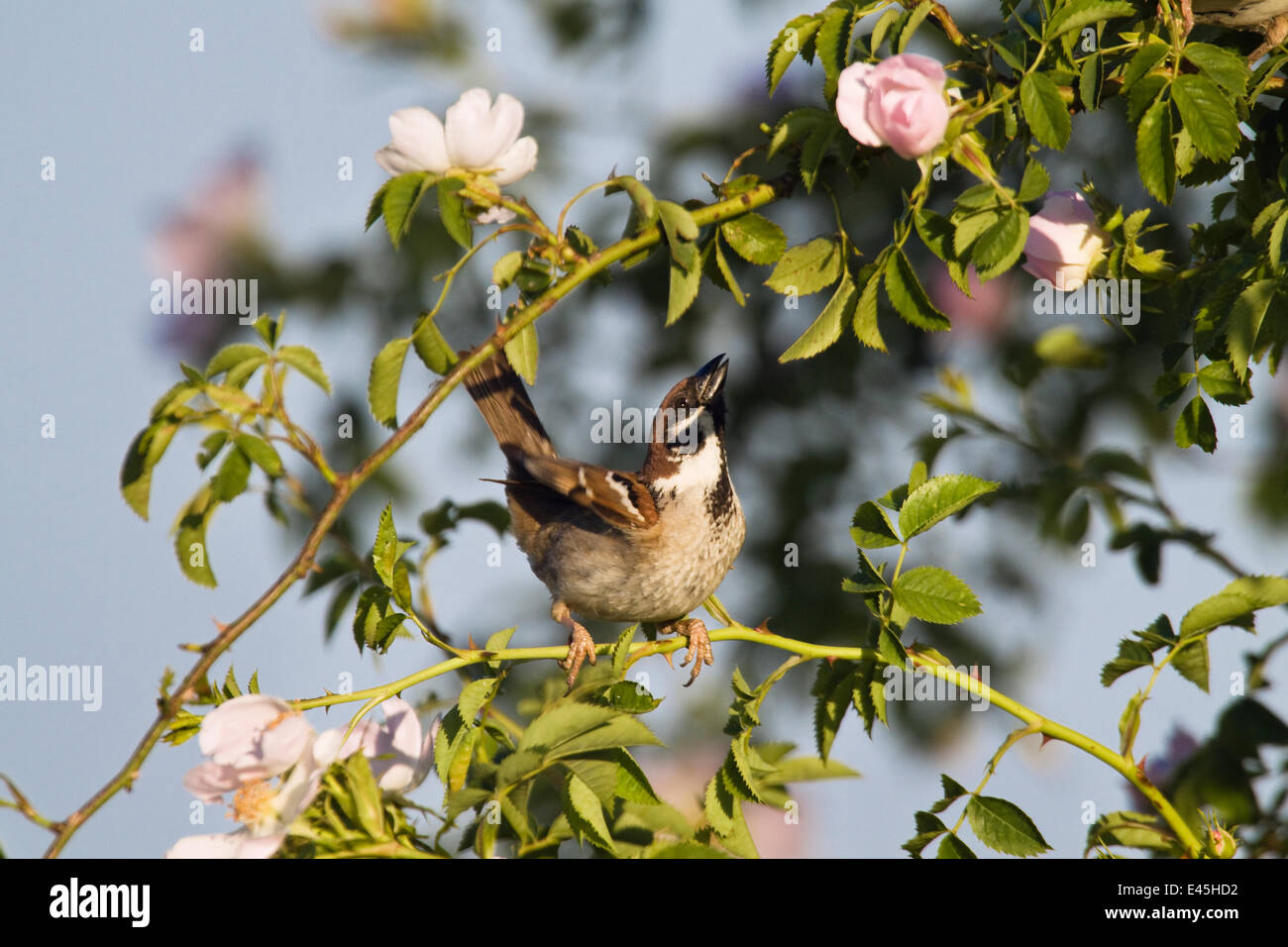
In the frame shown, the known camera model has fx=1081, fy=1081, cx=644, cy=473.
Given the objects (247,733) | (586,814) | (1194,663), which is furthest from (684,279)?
(1194,663)

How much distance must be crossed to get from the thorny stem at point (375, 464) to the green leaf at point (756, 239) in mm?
22

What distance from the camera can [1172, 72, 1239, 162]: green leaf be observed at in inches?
64.3

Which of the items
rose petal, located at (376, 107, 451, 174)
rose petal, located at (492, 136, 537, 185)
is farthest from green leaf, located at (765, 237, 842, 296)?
rose petal, located at (376, 107, 451, 174)

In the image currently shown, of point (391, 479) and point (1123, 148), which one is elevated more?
point (1123, 148)

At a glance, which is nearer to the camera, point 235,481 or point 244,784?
point 244,784

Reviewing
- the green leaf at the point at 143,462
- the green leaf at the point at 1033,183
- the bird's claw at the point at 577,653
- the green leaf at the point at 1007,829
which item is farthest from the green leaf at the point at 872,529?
the green leaf at the point at 143,462

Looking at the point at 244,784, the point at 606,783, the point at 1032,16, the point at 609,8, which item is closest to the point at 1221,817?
the point at 606,783

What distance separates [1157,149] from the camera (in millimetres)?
1676

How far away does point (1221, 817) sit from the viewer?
2.21 meters

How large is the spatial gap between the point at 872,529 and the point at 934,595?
0.49ft

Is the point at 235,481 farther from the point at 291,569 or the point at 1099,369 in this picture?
the point at 1099,369

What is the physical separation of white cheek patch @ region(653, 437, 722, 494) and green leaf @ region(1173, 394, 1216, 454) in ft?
3.29

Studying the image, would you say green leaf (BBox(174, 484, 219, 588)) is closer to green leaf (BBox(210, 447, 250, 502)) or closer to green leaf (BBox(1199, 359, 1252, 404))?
green leaf (BBox(210, 447, 250, 502))

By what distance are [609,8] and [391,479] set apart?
5.09ft
